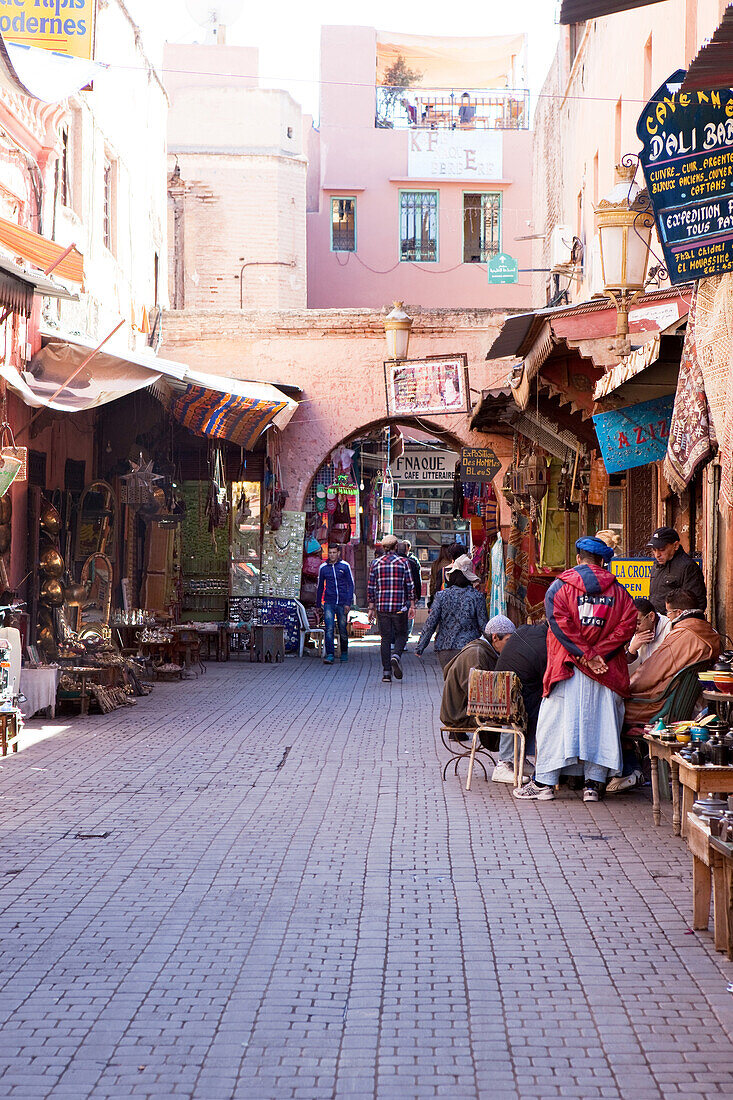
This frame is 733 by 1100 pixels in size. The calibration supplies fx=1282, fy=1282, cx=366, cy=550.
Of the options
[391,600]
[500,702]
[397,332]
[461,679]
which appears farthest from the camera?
[397,332]

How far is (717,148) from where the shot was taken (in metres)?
6.75

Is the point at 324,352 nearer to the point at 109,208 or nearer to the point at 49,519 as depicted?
the point at 109,208

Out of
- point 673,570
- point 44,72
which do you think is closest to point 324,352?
point 44,72

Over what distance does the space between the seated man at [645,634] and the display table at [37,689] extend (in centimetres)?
565

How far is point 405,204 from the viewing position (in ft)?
107

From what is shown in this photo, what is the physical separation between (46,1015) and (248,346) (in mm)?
16645

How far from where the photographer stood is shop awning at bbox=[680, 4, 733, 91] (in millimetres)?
5047

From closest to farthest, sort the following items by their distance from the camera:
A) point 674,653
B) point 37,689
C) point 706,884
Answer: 1. point 706,884
2. point 674,653
3. point 37,689

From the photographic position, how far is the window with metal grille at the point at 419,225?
32719mm

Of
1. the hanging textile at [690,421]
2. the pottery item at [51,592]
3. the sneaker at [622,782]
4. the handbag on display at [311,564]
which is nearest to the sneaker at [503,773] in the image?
the sneaker at [622,782]

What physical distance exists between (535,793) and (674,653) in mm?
1322

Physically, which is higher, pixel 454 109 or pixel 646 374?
pixel 454 109

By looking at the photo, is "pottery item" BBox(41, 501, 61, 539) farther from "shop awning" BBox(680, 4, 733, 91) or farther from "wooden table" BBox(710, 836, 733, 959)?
"wooden table" BBox(710, 836, 733, 959)

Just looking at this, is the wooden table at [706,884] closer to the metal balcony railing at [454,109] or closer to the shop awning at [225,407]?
the shop awning at [225,407]
